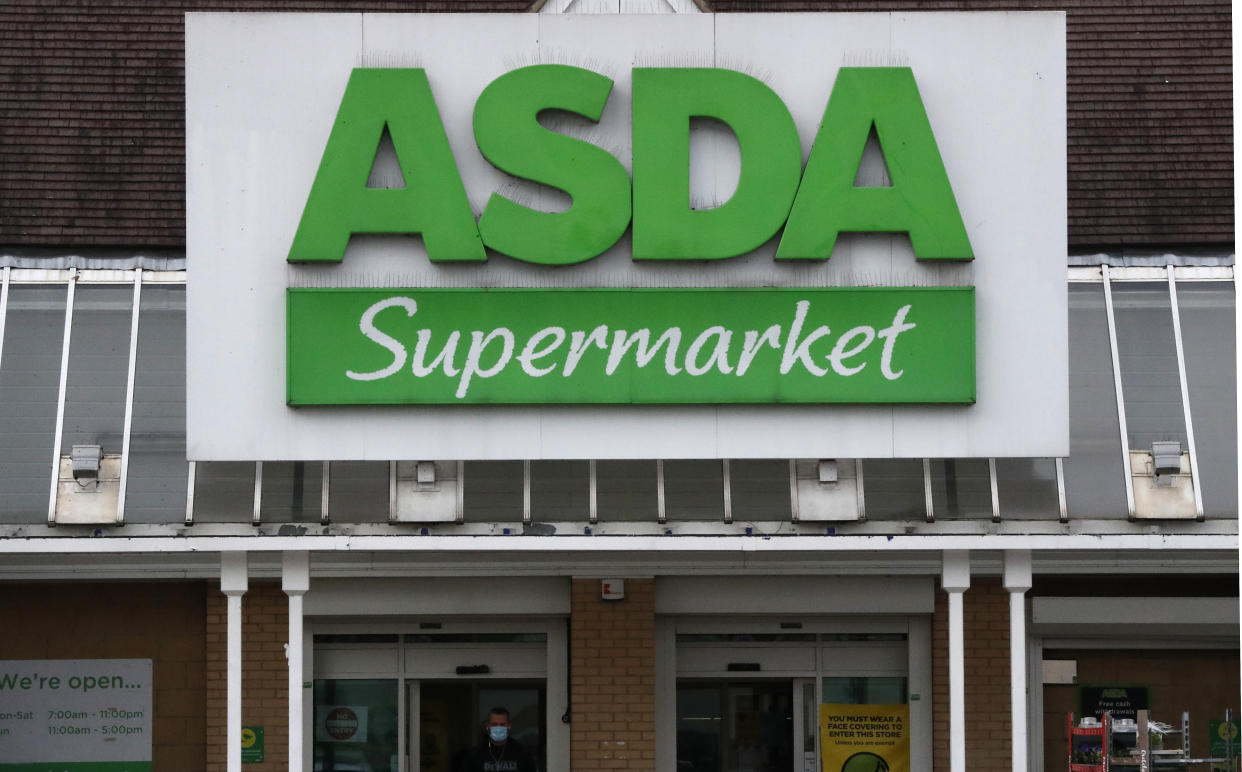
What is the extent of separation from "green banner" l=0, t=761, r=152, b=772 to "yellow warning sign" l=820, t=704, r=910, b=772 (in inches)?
237

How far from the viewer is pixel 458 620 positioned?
15109 mm

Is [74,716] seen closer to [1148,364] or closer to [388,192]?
[388,192]

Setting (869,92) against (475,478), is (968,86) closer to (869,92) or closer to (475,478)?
(869,92)

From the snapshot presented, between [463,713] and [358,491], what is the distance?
3.39 m

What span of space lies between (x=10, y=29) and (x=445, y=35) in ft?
22.0

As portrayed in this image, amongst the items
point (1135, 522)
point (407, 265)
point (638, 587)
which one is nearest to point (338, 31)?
point (407, 265)

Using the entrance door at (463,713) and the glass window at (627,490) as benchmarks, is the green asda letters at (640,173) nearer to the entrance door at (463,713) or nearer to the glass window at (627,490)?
the glass window at (627,490)

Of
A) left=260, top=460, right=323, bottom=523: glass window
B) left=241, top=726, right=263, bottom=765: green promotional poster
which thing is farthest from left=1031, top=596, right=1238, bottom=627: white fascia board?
left=241, top=726, right=263, bottom=765: green promotional poster

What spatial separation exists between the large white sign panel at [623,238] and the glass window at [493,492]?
290 millimetres

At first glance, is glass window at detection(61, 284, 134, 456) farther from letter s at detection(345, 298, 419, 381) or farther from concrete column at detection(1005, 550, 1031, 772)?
concrete column at detection(1005, 550, 1031, 772)

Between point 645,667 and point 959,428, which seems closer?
point 959,428

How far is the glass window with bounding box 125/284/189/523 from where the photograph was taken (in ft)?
40.3

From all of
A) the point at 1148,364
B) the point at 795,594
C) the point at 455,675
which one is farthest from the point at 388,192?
the point at 1148,364

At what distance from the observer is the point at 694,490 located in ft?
41.5
